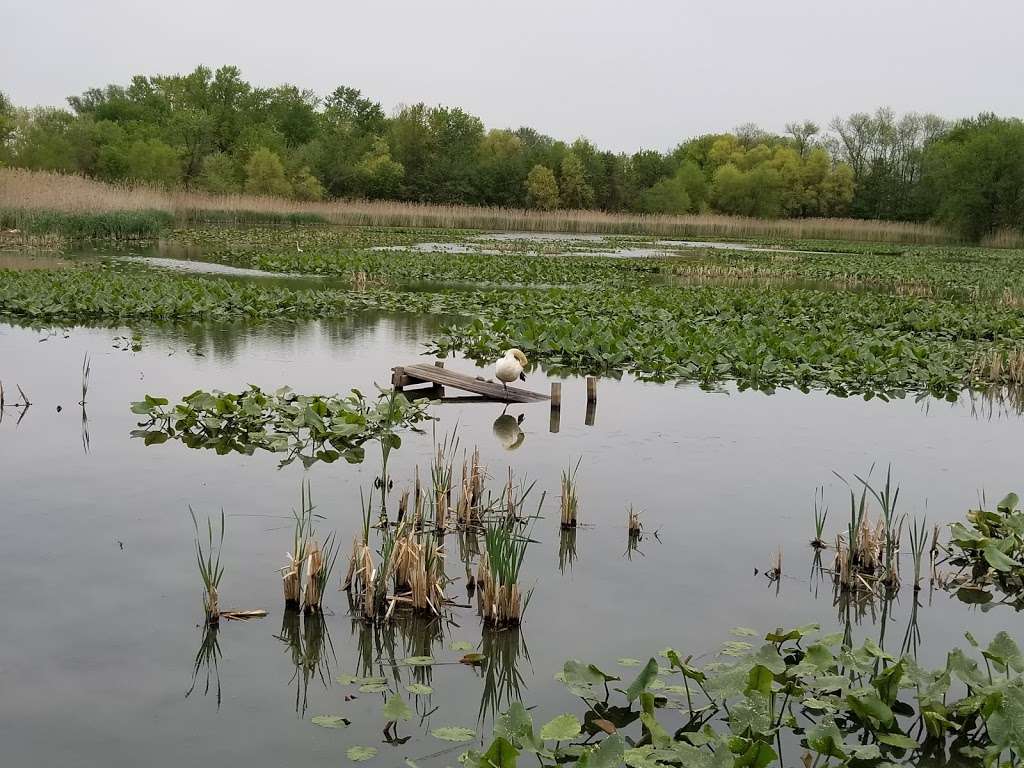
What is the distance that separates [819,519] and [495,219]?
4518 cm

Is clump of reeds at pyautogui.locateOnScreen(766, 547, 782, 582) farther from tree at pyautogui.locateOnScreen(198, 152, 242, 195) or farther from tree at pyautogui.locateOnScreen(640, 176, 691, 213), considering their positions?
tree at pyautogui.locateOnScreen(640, 176, 691, 213)

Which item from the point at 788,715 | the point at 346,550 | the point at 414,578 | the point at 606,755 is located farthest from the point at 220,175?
the point at 606,755

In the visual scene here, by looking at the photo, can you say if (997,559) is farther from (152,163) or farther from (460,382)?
(152,163)

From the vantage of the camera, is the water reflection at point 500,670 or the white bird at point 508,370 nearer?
the water reflection at point 500,670

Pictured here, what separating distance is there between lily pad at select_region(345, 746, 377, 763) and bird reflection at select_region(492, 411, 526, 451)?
4.45 meters

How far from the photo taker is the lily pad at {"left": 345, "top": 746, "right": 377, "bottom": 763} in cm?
364

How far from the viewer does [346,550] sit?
5.67m

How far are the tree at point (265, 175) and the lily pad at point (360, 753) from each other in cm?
5788

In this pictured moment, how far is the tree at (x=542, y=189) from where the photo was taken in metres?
68.3

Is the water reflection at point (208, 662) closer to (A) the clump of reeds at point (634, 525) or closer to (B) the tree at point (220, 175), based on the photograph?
(A) the clump of reeds at point (634, 525)

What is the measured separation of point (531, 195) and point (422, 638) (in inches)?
2581

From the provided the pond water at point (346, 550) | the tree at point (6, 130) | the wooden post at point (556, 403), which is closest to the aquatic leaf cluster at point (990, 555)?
the pond water at point (346, 550)

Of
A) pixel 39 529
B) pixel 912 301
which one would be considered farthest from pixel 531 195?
pixel 39 529

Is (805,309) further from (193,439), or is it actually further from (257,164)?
(257,164)
